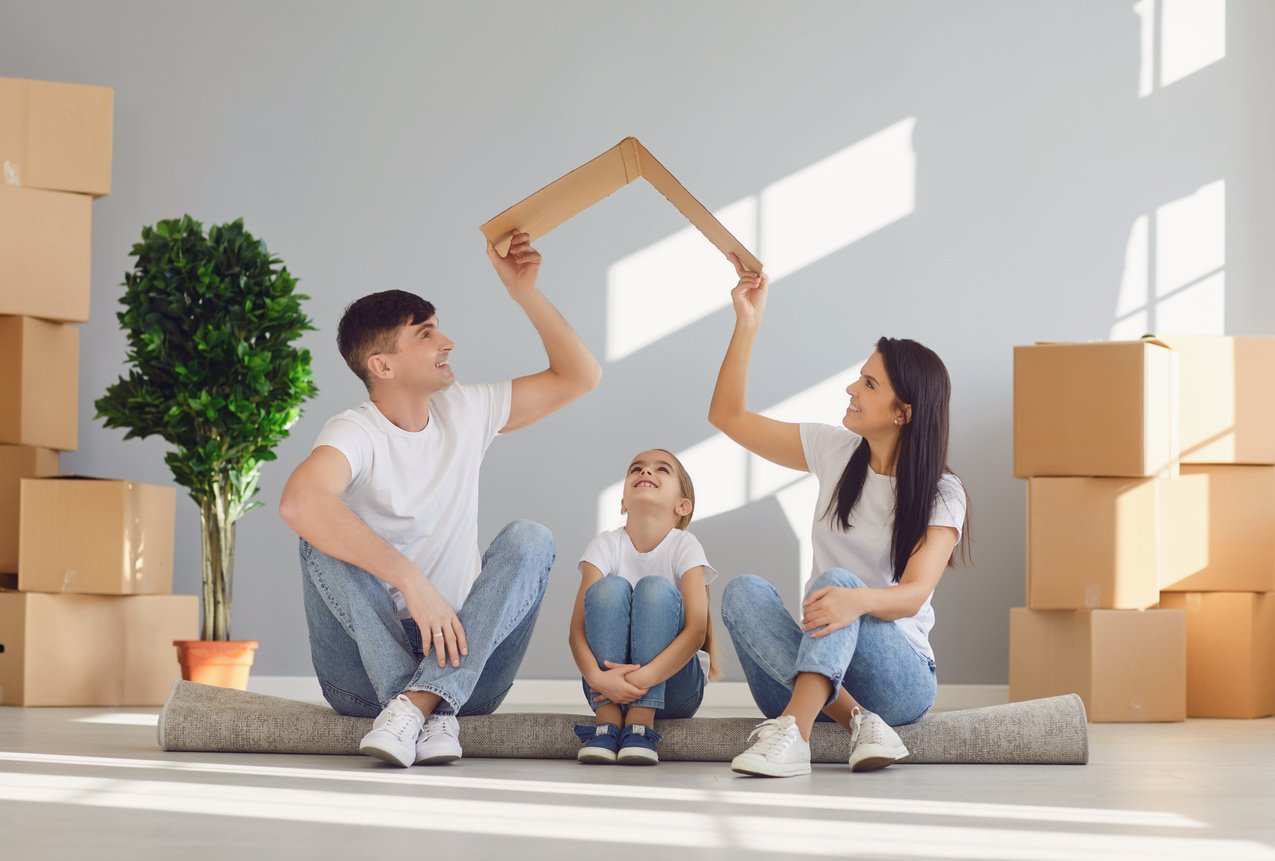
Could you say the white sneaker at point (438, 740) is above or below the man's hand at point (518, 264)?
below

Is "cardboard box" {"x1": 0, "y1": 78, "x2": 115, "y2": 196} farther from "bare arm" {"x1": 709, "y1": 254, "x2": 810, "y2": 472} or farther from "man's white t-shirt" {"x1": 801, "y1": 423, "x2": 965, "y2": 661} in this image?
"man's white t-shirt" {"x1": 801, "y1": 423, "x2": 965, "y2": 661}

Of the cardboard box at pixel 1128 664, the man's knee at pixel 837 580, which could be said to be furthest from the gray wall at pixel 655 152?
the man's knee at pixel 837 580

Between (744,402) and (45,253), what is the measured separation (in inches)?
83.8

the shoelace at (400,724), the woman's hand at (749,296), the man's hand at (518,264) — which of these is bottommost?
the shoelace at (400,724)

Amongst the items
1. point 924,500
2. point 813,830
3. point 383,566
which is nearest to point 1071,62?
point 924,500

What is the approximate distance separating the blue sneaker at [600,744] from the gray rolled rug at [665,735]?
5 centimetres

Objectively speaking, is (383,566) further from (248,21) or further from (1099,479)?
(248,21)

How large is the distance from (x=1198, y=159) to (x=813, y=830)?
3.17m

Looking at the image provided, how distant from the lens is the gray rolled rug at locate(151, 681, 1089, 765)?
2.25 metres

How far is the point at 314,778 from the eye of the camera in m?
1.92

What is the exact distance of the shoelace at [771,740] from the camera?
2.00m

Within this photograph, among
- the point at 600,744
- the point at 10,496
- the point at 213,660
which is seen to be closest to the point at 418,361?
the point at 600,744

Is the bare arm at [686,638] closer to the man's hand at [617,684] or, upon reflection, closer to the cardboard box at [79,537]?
the man's hand at [617,684]

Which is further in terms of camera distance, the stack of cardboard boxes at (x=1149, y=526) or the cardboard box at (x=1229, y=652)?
the cardboard box at (x=1229, y=652)
